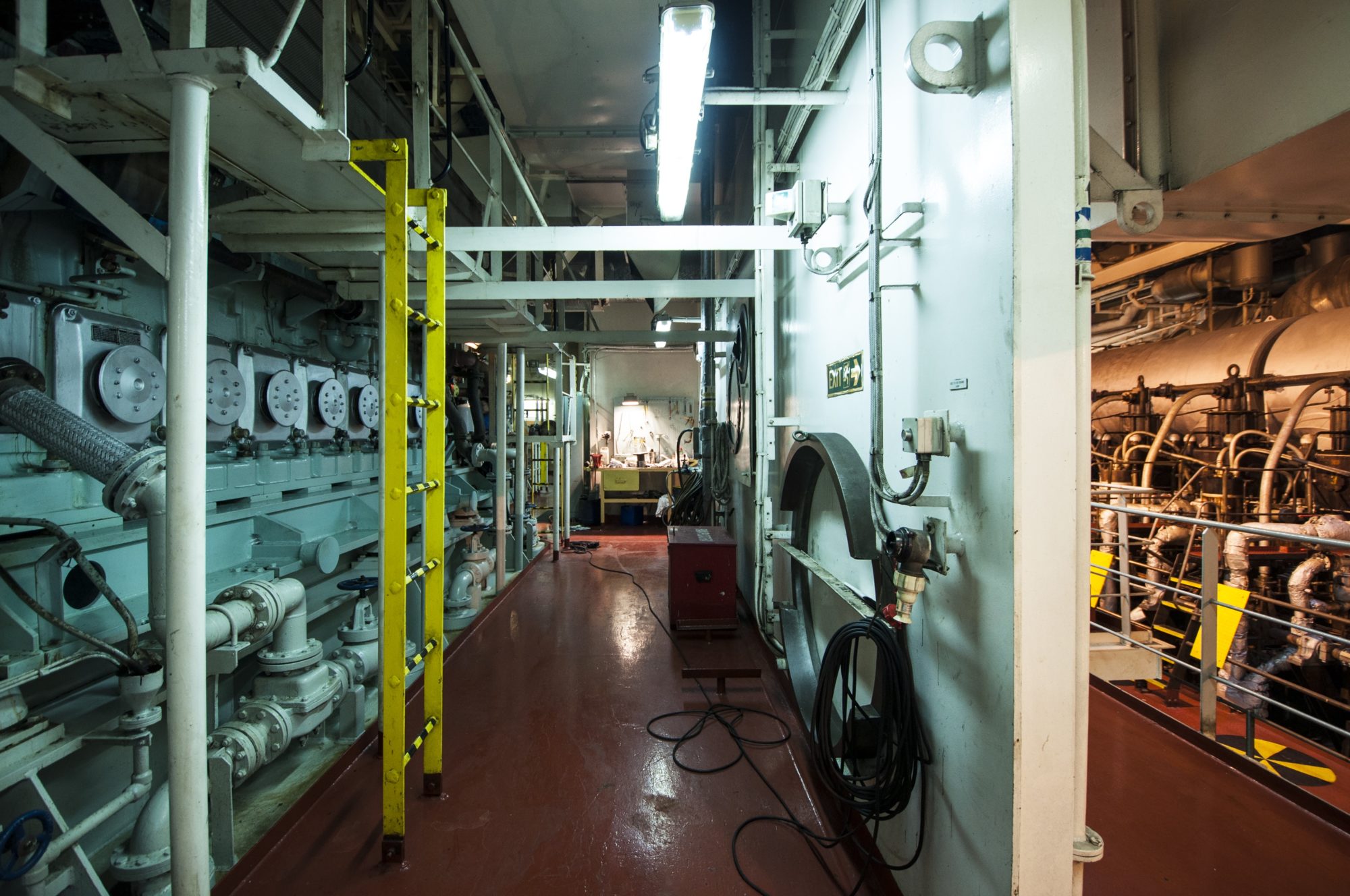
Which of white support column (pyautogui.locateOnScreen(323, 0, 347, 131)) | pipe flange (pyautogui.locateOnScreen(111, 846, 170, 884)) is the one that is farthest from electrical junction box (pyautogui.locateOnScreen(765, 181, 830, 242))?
pipe flange (pyautogui.locateOnScreen(111, 846, 170, 884))

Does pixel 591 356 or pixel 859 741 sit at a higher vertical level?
pixel 591 356

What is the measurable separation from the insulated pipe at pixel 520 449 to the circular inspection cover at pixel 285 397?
2.48 meters

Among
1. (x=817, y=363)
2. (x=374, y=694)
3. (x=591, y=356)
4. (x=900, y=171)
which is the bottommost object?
(x=374, y=694)

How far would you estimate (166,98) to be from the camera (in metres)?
1.61

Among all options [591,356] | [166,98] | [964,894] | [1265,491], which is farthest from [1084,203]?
[591,356]

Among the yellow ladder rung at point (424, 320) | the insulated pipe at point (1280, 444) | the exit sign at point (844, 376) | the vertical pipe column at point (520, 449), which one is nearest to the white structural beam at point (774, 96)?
the exit sign at point (844, 376)

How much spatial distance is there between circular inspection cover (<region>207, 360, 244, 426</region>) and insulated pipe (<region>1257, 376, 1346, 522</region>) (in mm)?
7851

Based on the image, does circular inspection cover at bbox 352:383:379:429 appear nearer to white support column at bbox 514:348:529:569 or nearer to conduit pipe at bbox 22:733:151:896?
white support column at bbox 514:348:529:569

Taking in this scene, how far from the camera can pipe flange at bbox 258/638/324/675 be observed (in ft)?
9.41

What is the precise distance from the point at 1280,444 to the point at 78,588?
26.5 feet

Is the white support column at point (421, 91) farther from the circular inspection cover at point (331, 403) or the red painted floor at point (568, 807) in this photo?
the red painted floor at point (568, 807)

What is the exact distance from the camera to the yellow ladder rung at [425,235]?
7.20 ft

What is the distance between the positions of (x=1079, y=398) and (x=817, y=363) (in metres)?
1.84

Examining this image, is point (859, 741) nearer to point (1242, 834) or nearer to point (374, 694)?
point (1242, 834)
